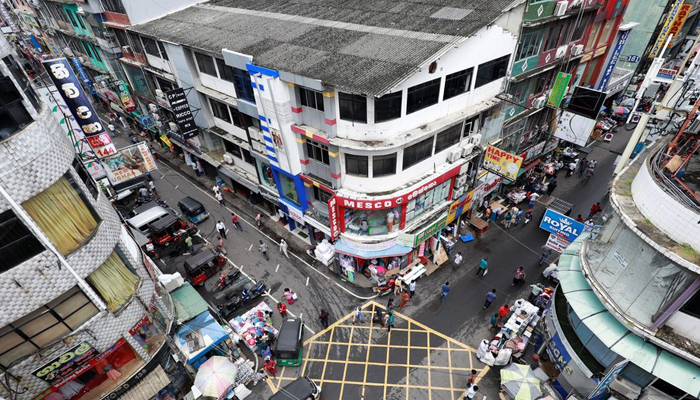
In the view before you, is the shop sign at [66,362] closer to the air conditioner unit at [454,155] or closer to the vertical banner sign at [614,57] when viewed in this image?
the air conditioner unit at [454,155]

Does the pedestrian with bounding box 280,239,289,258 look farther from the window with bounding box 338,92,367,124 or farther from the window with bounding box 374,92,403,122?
the window with bounding box 374,92,403,122

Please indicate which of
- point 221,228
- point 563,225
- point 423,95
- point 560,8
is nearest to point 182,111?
point 221,228

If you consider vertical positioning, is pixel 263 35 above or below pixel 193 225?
above

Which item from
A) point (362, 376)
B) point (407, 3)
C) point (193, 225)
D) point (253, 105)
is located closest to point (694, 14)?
point (407, 3)

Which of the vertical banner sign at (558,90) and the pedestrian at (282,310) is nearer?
the pedestrian at (282,310)

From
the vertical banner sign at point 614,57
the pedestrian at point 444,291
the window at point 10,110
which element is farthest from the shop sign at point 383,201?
the vertical banner sign at point 614,57

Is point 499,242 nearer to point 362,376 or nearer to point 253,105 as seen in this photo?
point 362,376

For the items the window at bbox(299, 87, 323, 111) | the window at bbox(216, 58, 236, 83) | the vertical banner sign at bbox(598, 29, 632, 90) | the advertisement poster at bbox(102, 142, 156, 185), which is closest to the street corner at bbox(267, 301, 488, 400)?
the window at bbox(299, 87, 323, 111)

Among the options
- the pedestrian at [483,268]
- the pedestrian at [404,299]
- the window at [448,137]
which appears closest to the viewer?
the window at [448,137]
